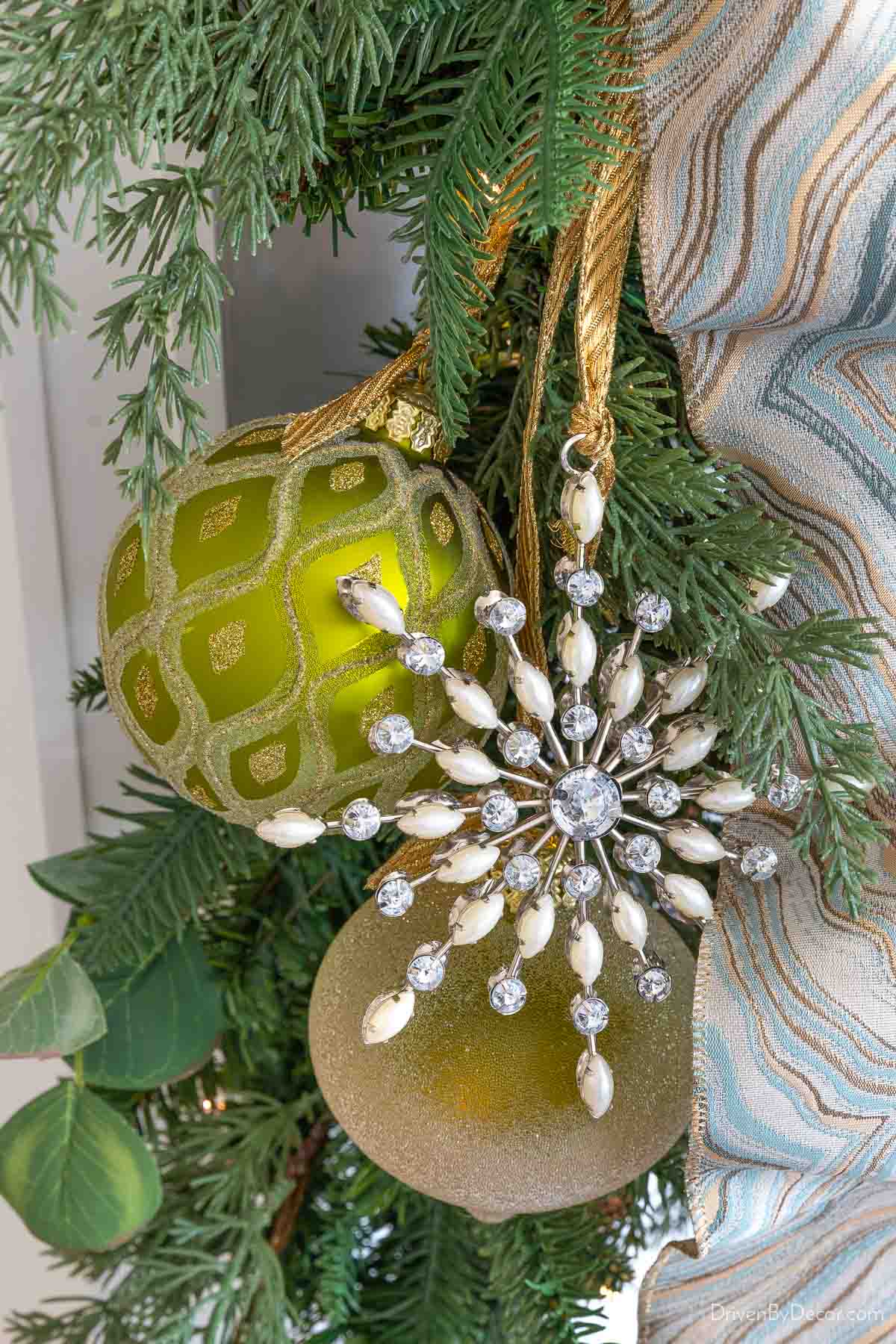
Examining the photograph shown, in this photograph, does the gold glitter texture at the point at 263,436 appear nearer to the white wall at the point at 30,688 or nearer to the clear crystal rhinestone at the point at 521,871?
the clear crystal rhinestone at the point at 521,871

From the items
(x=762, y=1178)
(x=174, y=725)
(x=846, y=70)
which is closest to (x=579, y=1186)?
(x=762, y=1178)

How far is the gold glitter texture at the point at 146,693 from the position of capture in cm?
26

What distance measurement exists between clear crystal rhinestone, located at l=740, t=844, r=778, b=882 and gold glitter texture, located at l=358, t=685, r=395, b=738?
0.10m

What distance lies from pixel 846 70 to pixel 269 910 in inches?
14.9

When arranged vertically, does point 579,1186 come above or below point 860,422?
below

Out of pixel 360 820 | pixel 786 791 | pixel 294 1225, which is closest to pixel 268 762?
pixel 360 820

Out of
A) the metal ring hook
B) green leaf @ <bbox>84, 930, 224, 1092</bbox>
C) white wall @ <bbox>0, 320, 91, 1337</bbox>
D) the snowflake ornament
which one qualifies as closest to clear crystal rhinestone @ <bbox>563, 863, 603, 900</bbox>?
the snowflake ornament

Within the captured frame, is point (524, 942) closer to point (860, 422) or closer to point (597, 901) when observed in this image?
point (597, 901)

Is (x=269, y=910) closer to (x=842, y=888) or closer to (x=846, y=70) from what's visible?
(x=842, y=888)

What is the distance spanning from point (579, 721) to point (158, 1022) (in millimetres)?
243

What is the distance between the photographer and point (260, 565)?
9.8 inches

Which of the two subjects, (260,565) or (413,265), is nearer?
(260,565)

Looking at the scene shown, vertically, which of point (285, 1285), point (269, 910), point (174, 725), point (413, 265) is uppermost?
Answer: point (413, 265)

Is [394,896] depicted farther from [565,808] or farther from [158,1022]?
[158,1022]
